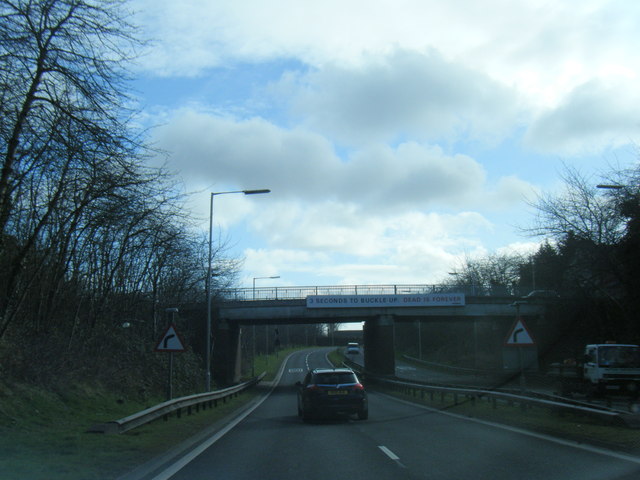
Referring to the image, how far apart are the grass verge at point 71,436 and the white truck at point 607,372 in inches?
537

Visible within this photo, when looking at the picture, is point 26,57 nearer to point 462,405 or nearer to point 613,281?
point 462,405

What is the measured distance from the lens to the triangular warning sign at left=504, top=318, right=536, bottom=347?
17719 millimetres

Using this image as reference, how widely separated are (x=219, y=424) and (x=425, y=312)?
29.6 meters

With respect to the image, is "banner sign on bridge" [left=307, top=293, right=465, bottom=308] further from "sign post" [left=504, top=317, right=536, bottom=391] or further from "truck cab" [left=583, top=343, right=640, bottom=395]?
"sign post" [left=504, top=317, right=536, bottom=391]

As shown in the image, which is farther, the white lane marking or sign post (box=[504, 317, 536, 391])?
sign post (box=[504, 317, 536, 391])

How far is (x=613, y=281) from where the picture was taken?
36781 millimetres

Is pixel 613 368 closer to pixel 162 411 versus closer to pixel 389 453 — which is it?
pixel 389 453

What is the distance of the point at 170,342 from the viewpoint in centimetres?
1698

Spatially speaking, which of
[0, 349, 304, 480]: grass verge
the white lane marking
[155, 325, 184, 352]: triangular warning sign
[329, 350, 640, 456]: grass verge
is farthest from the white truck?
[155, 325, 184, 352]: triangular warning sign

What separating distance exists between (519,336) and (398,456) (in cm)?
851

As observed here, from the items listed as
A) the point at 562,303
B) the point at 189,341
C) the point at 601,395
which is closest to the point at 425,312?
the point at 562,303

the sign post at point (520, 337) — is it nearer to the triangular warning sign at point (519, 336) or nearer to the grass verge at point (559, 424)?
the triangular warning sign at point (519, 336)

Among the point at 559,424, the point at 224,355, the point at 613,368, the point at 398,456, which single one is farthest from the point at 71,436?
the point at 224,355

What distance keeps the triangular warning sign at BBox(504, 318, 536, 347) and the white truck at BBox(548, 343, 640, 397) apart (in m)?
6.59
